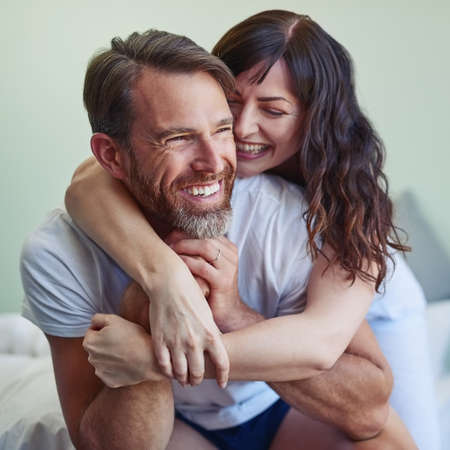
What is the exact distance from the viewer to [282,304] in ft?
4.72

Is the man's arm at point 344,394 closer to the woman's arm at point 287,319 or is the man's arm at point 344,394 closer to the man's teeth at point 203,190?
the woman's arm at point 287,319

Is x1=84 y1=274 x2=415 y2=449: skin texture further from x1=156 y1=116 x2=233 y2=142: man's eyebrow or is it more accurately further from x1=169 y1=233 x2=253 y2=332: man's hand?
x1=156 y1=116 x2=233 y2=142: man's eyebrow

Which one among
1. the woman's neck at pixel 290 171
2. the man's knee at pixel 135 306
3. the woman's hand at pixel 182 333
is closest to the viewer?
the woman's hand at pixel 182 333

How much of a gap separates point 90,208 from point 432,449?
3.13 ft

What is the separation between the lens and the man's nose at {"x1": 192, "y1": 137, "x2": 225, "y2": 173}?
1.29 meters

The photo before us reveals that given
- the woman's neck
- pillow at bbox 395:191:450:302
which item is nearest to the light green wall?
pillow at bbox 395:191:450:302

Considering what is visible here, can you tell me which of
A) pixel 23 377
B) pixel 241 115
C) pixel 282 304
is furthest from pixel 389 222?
pixel 23 377

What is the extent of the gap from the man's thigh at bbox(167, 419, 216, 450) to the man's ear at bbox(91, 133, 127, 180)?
0.56 meters

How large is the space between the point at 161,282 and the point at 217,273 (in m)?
0.14

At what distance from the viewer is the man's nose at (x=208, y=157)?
1286 millimetres

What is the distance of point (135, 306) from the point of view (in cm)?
126

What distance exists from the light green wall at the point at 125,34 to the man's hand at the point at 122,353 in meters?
1.46

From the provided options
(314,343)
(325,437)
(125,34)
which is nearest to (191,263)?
(314,343)

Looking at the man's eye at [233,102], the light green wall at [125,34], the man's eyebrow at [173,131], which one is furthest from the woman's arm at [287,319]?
the light green wall at [125,34]
